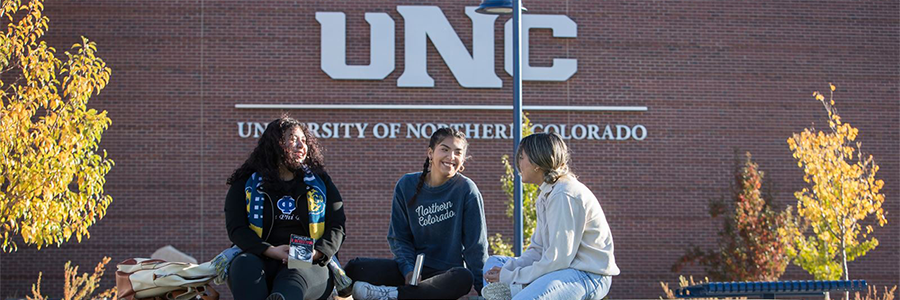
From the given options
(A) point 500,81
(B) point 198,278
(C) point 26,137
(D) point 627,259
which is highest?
(A) point 500,81

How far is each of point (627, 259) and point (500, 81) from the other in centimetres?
349

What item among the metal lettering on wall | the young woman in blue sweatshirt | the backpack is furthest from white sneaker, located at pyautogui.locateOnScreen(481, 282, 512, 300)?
the metal lettering on wall

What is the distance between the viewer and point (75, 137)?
8.54 meters

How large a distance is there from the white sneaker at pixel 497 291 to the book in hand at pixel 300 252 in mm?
1010

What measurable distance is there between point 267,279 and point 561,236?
1784mm

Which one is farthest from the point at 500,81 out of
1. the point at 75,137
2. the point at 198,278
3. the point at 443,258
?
the point at 198,278

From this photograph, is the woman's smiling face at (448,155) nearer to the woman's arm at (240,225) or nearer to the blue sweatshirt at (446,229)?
the blue sweatshirt at (446,229)

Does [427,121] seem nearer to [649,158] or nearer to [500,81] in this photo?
[500,81]

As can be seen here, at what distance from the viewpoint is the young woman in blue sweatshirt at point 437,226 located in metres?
6.19

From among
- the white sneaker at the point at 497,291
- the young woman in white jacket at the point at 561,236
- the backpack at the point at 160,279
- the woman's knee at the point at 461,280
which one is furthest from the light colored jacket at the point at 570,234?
the backpack at the point at 160,279

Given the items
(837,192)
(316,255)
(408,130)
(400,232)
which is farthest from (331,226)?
(408,130)

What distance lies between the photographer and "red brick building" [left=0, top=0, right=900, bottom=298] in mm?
15133

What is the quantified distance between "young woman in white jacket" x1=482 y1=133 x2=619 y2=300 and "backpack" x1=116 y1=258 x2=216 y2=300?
1.70 meters

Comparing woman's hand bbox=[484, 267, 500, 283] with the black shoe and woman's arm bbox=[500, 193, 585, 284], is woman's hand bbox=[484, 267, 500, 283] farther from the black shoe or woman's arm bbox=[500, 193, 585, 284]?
the black shoe
